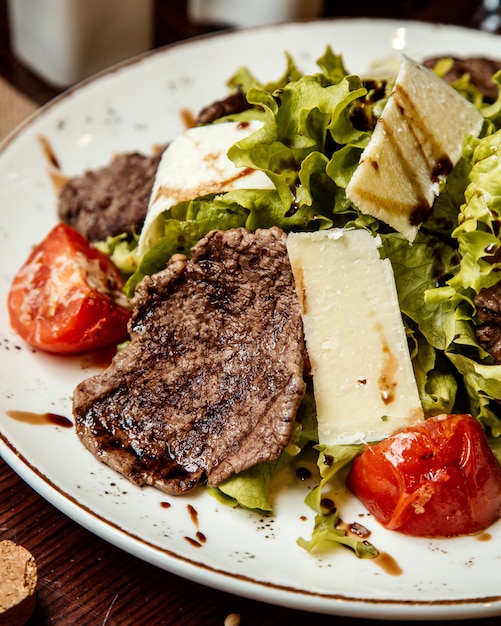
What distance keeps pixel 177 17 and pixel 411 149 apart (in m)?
3.50

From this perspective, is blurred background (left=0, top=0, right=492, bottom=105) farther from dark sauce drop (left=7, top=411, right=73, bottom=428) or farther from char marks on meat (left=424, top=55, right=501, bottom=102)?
dark sauce drop (left=7, top=411, right=73, bottom=428)

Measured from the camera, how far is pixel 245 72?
4203 mm

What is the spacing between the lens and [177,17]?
6062 millimetres

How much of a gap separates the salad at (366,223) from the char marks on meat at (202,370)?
14 centimetres

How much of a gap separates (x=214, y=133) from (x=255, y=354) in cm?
96

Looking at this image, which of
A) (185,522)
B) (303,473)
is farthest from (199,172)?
(185,522)

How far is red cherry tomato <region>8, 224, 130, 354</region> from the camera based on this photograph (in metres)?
3.36

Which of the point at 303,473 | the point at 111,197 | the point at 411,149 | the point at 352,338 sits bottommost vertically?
the point at 303,473

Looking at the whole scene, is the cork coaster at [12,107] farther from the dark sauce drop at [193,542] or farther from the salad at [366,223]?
the dark sauce drop at [193,542]

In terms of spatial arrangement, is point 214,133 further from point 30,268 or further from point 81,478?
point 81,478

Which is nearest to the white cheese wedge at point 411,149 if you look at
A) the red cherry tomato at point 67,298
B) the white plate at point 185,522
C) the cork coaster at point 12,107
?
the white plate at point 185,522

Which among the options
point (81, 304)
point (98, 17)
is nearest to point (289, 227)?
point (81, 304)

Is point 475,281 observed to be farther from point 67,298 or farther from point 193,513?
point 67,298

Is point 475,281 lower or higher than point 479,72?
higher
